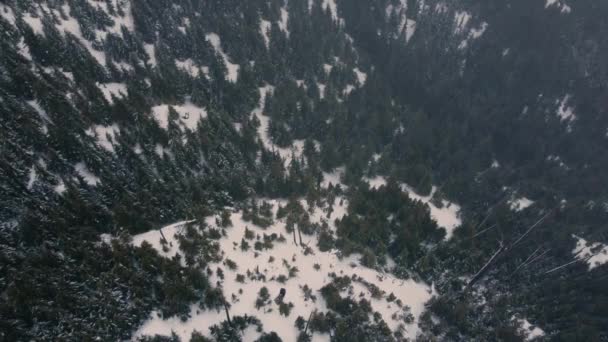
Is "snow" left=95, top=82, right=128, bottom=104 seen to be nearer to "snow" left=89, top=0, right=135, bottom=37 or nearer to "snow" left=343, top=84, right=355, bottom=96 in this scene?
"snow" left=89, top=0, right=135, bottom=37

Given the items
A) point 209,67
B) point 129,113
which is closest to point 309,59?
point 209,67

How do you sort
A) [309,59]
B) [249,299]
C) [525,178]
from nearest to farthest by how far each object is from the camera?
[249,299] < [525,178] < [309,59]

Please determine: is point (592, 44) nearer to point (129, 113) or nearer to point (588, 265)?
point (588, 265)

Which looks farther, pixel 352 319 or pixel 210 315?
pixel 352 319

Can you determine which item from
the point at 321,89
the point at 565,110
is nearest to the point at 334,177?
the point at 321,89

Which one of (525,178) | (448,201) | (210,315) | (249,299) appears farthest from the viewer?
(525,178)

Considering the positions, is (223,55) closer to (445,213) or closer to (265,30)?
(265,30)

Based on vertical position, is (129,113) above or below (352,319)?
above
